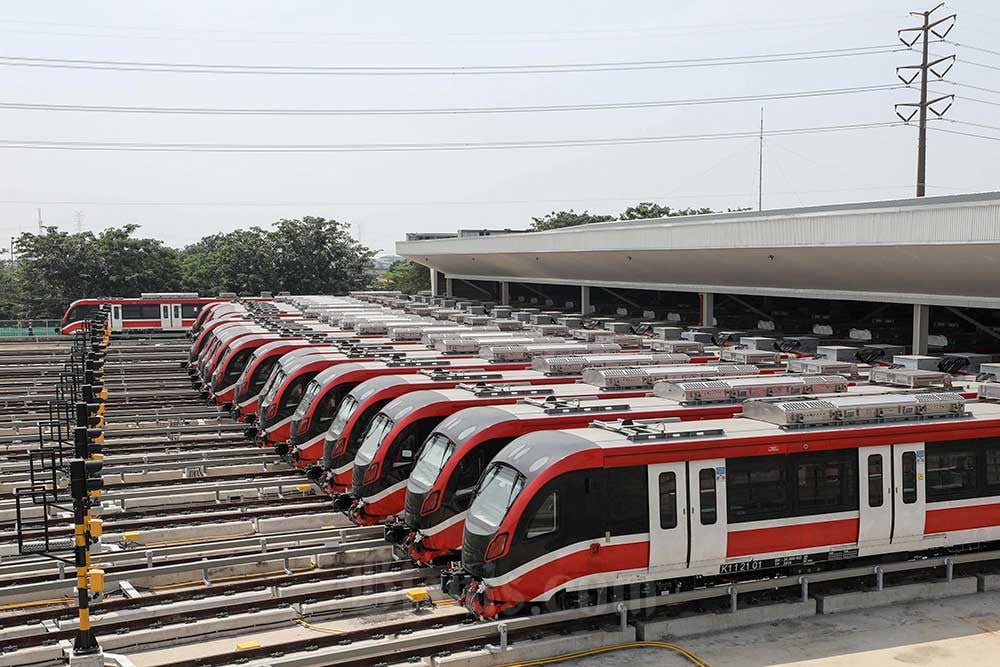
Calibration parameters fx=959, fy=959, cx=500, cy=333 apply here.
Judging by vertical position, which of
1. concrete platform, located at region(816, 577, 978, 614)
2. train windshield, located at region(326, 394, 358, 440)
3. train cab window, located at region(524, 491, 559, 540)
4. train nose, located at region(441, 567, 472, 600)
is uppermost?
train windshield, located at region(326, 394, 358, 440)

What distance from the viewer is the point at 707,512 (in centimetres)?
1284

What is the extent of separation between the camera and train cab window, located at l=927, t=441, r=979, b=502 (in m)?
14.3

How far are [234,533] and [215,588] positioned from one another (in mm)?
4004

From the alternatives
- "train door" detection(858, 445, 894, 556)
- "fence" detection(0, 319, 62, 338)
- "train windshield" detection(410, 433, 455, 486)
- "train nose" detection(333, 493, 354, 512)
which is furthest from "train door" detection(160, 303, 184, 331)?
"train door" detection(858, 445, 894, 556)

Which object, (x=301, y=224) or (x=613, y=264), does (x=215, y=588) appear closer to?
(x=613, y=264)

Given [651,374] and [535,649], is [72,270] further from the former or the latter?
[535,649]

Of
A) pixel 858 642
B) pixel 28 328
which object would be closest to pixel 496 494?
pixel 858 642

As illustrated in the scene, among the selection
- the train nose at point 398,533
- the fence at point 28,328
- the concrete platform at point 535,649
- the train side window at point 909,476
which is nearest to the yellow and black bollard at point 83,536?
the concrete platform at point 535,649

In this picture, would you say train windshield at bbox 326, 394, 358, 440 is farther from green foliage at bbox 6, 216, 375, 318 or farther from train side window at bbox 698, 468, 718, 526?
green foliage at bbox 6, 216, 375, 318

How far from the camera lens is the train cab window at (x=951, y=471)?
14.3 meters

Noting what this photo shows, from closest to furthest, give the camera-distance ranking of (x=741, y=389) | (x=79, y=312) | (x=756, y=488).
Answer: (x=756, y=488) < (x=741, y=389) < (x=79, y=312)

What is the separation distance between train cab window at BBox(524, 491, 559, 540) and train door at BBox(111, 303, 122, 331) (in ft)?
162

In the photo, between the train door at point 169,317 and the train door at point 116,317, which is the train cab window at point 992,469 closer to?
the train door at point 169,317

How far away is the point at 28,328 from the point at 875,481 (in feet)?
194
